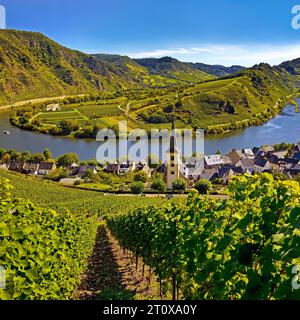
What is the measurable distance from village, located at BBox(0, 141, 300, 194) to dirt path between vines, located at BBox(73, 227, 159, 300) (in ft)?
125

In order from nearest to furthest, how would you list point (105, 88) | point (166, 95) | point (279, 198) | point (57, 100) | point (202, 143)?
point (279, 198) < point (202, 143) < point (166, 95) < point (57, 100) < point (105, 88)

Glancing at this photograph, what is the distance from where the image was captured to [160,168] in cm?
6588

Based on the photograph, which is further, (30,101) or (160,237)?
(30,101)

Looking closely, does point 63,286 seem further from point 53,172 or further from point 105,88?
point 105,88

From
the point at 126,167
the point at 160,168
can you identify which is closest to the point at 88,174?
the point at 126,167

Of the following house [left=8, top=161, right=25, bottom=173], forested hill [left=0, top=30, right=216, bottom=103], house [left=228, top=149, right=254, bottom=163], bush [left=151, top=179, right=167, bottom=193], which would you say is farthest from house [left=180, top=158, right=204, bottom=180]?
forested hill [left=0, top=30, right=216, bottom=103]

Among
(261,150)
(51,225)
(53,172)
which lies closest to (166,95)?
(261,150)

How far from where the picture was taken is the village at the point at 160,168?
56438 millimetres

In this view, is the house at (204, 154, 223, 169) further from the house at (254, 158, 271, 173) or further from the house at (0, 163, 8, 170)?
the house at (0, 163, 8, 170)

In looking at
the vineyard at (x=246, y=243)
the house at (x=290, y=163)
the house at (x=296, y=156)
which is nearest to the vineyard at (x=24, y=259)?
the vineyard at (x=246, y=243)

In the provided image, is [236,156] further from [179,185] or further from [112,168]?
[112,168]

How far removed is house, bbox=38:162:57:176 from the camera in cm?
6553
